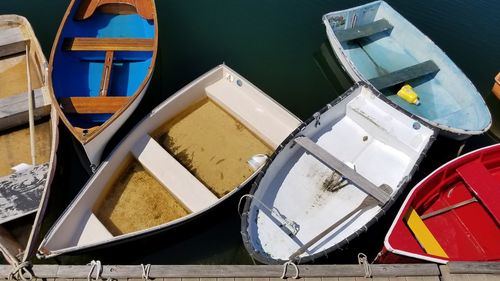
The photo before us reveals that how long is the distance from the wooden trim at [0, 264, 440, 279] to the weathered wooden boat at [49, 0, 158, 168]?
276cm

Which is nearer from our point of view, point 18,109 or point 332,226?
point 332,226

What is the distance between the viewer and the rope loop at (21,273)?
7.33m

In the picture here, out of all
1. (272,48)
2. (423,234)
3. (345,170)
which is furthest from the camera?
(272,48)

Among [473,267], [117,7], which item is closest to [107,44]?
[117,7]

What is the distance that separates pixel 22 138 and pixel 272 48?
26.0 feet

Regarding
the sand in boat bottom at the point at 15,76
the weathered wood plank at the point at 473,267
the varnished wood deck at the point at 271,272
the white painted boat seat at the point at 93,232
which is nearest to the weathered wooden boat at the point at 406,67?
the weathered wood plank at the point at 473,267

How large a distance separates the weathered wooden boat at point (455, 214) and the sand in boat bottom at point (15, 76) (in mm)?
10312

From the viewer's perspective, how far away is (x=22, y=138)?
34.0 feet

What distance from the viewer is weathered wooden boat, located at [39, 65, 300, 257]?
8508 millimetres

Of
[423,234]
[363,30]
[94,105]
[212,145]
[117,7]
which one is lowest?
[423,234]

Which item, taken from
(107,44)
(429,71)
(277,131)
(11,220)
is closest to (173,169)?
(277,131)

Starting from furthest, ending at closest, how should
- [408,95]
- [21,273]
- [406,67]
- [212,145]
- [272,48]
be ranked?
[272,48] → [406,67] → [408,95] → [212,145] → [21,273]

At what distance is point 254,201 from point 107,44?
6327 mm

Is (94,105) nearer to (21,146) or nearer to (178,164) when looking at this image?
(21,146)
